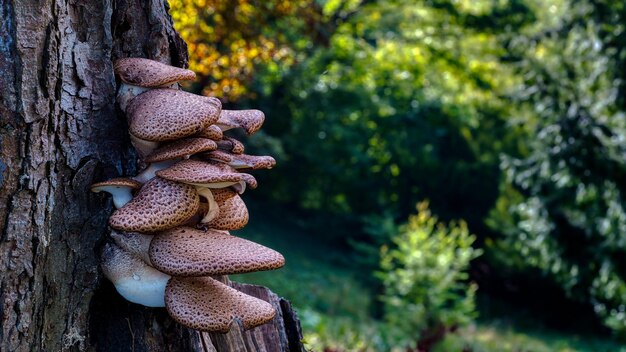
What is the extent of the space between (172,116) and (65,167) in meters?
0.36

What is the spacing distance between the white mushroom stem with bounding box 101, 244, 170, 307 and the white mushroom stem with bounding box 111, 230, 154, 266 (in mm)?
16

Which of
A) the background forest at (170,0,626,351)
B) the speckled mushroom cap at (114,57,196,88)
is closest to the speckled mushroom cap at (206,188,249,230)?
the speckled mushroom cap at (114,57,196,88)

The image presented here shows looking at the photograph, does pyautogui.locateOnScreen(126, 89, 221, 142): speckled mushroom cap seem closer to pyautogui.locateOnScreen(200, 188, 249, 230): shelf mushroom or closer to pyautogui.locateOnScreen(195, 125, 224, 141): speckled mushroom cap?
pyautogui.locateOnScreen(195, 125, 224, 141): speckled mushroom cap

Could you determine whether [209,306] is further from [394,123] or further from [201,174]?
[394,123]

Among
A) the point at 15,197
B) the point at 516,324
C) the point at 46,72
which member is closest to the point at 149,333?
the point at 15,197

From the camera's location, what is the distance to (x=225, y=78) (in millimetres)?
7508

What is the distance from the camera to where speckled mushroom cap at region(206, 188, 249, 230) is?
2080 mm

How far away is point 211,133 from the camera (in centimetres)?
203

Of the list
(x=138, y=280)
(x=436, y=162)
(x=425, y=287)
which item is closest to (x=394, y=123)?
(x=436, y=162)

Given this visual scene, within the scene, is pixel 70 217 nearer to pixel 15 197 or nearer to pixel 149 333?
pixel 15 197

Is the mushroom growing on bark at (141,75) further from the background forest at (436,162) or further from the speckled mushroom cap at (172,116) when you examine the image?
the background forest at (436,162)

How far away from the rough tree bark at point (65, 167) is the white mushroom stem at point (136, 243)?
3.7 inches

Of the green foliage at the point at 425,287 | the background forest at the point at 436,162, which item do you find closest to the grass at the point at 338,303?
the background forest at the point at 436,162

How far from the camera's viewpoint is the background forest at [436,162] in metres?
9.38
